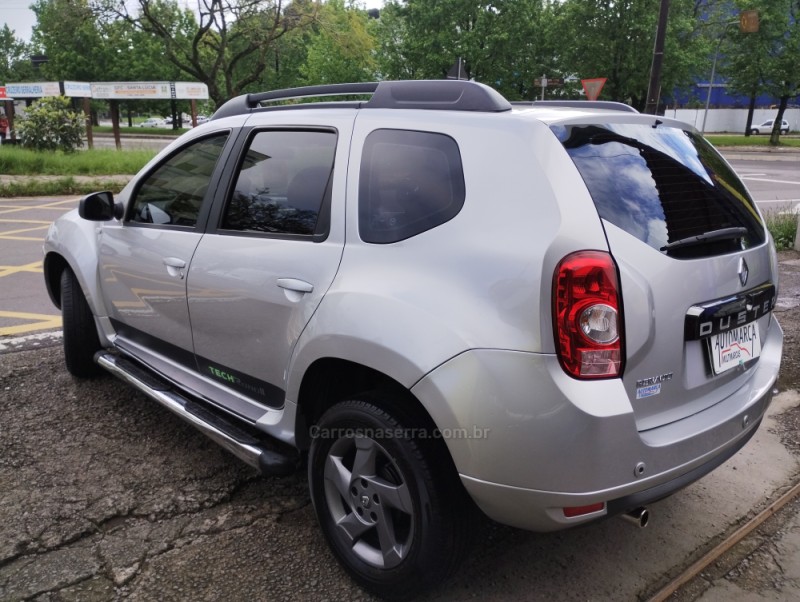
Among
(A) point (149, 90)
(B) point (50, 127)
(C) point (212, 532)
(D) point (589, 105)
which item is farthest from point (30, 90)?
(D) point (589, 105)

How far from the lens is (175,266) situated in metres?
3.10

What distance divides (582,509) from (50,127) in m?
23.0

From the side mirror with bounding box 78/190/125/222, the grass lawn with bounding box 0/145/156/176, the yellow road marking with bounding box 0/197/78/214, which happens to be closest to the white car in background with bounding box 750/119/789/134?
the grass lawn with bounding box 0/145/156/176

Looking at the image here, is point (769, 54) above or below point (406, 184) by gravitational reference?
above

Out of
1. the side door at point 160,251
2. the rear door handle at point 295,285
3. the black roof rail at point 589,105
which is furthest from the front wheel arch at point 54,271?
the black roof rail at point 589,105

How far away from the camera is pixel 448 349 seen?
1.95 metres

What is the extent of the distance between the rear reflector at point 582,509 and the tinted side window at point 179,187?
83.8 inches

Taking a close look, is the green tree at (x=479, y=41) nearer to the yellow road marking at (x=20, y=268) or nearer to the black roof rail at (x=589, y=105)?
the yellow road marking at (x=20, y=268)

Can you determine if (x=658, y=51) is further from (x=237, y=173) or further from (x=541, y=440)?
(x=541, y=440)

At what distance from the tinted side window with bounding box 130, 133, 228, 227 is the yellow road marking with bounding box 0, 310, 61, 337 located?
2454mm

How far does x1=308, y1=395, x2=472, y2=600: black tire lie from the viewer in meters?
2.10

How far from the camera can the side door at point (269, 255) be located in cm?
247

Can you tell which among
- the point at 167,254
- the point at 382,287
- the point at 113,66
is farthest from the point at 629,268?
the point at 113,66

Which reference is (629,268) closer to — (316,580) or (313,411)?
(313,411)
